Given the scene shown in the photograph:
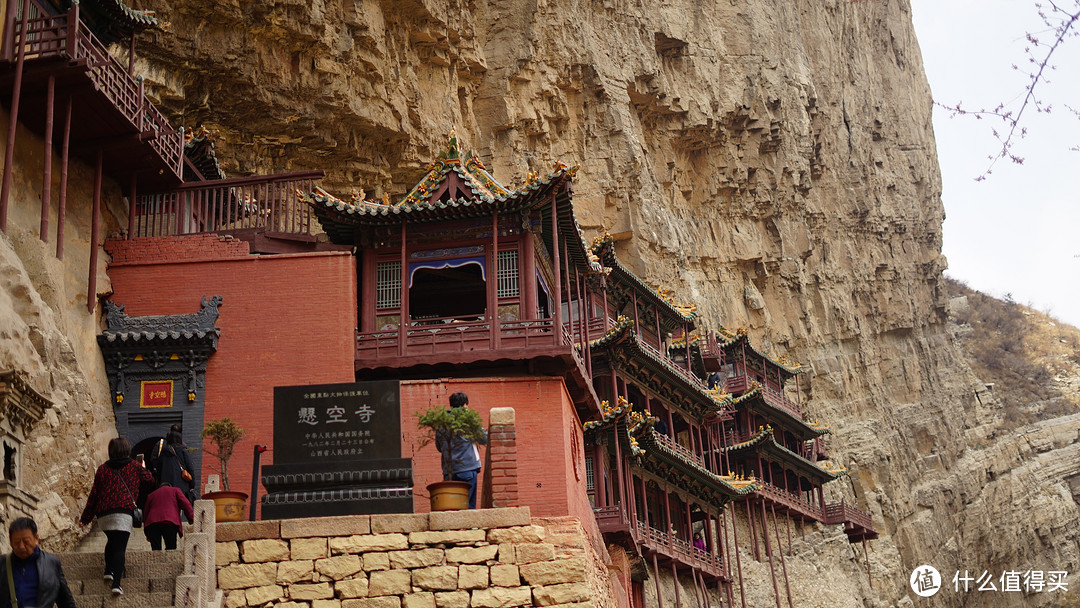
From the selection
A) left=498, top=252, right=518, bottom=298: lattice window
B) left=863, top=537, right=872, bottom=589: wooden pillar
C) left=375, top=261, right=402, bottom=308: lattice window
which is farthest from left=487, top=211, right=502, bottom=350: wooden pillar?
left=863, top=537, right=872, bottom=589: wooden pillar

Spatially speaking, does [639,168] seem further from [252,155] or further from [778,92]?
[252,155]

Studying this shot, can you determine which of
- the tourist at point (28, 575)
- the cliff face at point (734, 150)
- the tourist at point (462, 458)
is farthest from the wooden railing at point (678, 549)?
the tourist at point (28, 575)

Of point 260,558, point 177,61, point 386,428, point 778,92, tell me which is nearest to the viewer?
point 260,558

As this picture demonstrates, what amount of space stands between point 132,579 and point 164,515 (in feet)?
3.18

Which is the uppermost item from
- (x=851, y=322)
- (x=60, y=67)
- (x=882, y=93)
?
(x=882, y=93)

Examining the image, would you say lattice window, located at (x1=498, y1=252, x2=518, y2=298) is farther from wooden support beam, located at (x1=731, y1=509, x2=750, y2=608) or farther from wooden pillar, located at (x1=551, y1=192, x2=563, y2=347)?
wooden support beam, located at (x1=731, y1=509, x2=750, y2=608)

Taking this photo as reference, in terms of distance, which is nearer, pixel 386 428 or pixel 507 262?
pixel 386 428

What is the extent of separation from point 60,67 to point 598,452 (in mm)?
12647

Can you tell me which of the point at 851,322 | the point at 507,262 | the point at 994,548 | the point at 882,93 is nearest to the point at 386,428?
the point at 507,262

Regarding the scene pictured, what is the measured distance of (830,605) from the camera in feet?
118

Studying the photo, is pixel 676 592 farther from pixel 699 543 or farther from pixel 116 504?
pixel 116 504

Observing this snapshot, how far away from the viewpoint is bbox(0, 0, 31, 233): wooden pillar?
1511cm

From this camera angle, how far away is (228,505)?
12727 millimetres

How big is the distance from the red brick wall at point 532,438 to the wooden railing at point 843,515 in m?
22.6
